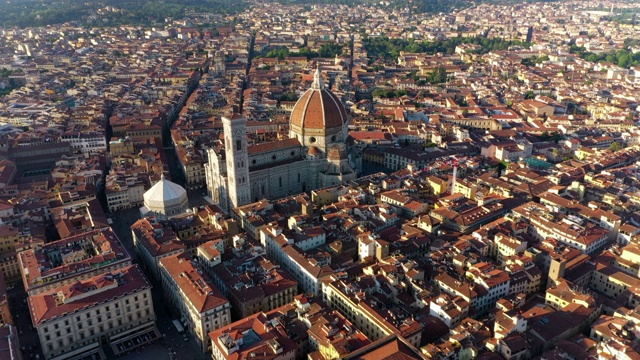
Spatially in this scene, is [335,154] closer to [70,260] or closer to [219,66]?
[70,260]

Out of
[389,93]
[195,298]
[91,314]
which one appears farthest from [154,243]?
[389,93]

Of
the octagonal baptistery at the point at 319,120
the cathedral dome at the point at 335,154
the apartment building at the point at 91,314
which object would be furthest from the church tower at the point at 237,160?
the apartment building at the point at 91,314

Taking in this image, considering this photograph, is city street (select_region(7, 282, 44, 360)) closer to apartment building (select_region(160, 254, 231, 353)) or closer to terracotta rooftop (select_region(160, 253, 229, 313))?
apartment building (select_region(160, 254, 231, 353))

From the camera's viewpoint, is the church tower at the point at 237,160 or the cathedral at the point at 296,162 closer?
the church tower at the point at 237,160

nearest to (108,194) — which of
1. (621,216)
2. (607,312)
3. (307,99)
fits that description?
(307,99)

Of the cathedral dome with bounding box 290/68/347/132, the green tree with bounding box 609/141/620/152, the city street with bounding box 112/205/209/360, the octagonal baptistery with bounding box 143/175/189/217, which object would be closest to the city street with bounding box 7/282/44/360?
the city street with bounding box 112/205/209/360

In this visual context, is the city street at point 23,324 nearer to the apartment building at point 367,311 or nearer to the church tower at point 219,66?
the apartment building at point 367,311
